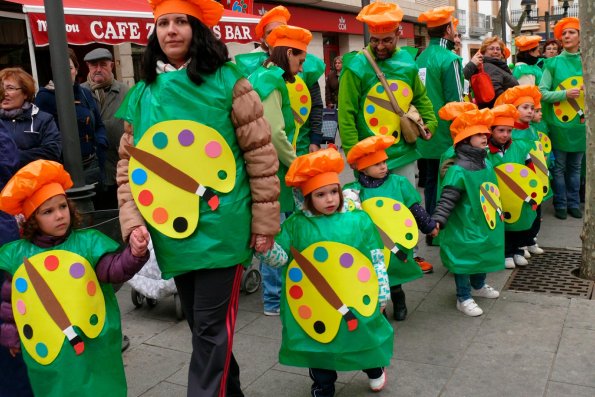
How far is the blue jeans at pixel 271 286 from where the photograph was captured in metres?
4.74

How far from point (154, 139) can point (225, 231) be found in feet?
1.62

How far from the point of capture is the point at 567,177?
7480mm

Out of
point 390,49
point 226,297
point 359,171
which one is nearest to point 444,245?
point 359,171

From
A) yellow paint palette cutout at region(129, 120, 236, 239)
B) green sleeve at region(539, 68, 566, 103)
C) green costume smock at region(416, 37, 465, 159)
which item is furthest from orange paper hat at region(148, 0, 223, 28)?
green sleeve at region(539, 68, 566, 103)

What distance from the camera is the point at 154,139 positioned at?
2885 mm

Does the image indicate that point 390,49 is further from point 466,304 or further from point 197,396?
point 197,396

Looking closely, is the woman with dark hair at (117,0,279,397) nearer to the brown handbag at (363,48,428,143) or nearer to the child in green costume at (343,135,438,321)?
the child in green costume at (343,135,438,321)

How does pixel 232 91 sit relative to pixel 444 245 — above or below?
above

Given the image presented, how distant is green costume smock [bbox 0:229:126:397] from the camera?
2977mm

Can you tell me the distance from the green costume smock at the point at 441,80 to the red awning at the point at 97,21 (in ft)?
7.76

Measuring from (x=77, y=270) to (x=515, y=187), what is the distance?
3.74 m

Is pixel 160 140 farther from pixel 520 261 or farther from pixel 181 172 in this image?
pixel 520 261

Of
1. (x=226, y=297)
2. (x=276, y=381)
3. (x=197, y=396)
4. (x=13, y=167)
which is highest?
(x=13, y=167)

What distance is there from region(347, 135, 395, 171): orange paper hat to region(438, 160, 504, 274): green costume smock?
25.1 inches
